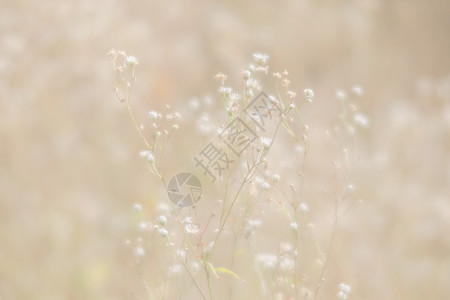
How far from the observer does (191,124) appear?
3.73m

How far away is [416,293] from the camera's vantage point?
9.17 feet

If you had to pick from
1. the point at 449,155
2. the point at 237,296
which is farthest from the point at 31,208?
the point at 449,155

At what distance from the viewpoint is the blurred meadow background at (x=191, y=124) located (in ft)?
9.43

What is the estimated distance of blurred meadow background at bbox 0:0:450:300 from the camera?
2.87 meters

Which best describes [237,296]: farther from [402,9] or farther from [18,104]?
[402,9]

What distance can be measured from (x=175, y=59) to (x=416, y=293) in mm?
2387
